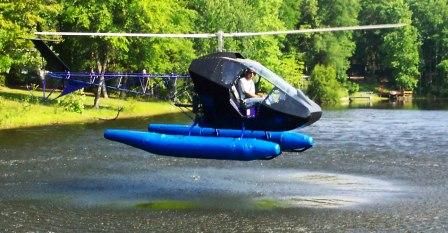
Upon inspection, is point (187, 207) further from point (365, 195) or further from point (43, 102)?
point (43, 102)

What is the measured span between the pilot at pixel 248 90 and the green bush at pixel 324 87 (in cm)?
6352

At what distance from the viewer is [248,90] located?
1972 centimetres

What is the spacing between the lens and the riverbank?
4090cm

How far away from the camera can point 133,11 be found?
50.4m

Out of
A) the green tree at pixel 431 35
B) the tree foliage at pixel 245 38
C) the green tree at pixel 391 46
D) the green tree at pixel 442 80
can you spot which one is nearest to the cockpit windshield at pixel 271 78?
the tree foliage at pixel 245 38

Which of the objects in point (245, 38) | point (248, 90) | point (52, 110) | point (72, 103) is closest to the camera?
point (248, 90)

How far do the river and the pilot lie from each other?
108 inches

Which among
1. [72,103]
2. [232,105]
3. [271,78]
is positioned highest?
[271,78]

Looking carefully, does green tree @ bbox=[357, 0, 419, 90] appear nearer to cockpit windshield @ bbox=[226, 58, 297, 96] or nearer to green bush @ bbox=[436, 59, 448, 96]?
green bush @ bbox=[436, 59, 448, 96]

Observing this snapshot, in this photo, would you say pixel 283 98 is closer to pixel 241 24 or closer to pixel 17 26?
pixel 17 26

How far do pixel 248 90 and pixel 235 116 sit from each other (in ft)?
2.67

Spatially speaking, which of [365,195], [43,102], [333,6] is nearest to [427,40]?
[333,6]

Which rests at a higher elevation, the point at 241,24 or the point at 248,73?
the point at 241,24

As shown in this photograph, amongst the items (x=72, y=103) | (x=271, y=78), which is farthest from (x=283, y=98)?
(x=72, y=103)
